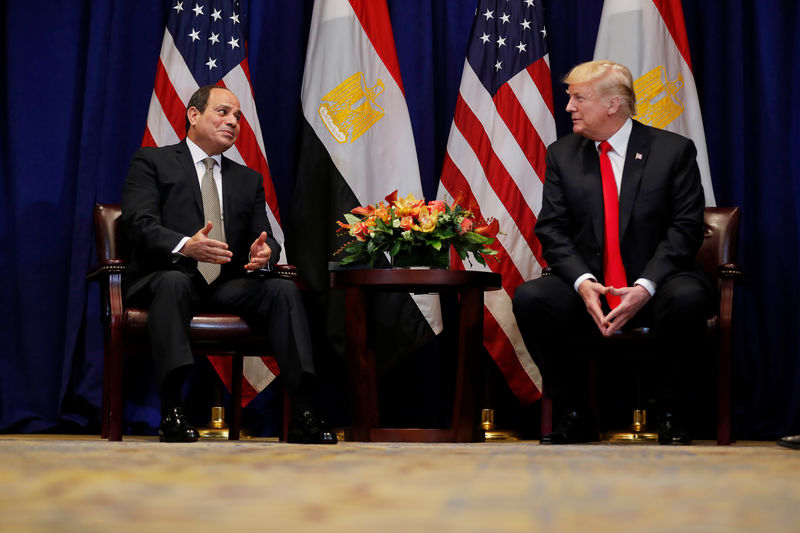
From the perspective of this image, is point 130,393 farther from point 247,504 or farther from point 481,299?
point 247,504

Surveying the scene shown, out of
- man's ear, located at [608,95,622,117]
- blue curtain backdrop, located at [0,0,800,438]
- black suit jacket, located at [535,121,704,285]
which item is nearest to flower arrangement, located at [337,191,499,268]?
black suit jacket, located at [535,121,704,285]

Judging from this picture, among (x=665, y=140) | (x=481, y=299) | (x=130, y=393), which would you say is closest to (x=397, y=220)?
(x=481, y=299)

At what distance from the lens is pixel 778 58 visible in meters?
4.18

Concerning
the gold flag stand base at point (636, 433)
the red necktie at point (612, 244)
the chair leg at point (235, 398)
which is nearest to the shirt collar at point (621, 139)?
the red necktie at point (612, 244)

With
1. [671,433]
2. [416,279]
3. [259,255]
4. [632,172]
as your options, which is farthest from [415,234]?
[671,433]

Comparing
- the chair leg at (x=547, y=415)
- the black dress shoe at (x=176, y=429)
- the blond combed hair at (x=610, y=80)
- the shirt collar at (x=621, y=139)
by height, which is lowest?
the chair leg at (x=547, y=415)

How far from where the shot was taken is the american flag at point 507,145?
156 inches

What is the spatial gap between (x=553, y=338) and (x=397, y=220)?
745 mm

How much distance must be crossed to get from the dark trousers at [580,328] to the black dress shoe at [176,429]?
111 centimetres

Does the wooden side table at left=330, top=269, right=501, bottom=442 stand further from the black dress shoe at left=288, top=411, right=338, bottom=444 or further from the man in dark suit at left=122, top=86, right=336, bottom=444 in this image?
the black dress shoe at left=288, top=411, right=338, bottom=444

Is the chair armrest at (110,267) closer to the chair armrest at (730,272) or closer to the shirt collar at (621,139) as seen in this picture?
the shirt collar at (621,139)

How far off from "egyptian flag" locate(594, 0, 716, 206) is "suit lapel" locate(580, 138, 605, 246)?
74 cm

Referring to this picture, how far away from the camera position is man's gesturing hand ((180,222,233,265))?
2.99 m

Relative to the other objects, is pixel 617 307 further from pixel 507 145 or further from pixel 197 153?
pixel 197 153
